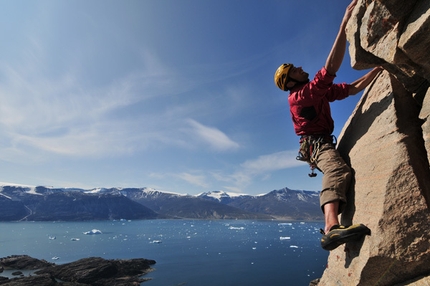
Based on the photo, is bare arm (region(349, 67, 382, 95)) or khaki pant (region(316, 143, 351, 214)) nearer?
khaki pant (region(316, 143, 351, 214))

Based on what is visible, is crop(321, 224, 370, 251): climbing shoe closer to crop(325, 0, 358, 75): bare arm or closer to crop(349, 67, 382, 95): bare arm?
crop(325, 0, 358, 75): bare arm

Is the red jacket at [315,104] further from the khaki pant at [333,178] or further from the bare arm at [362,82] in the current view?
the khaki pant at [333,178]

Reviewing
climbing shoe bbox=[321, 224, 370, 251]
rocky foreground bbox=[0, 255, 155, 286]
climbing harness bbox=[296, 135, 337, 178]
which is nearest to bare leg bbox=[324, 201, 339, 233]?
climbing shoe bbox=[321, 224, 370, 251]

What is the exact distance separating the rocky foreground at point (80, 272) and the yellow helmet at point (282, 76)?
2136 inches

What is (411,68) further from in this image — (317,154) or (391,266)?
(391,266)

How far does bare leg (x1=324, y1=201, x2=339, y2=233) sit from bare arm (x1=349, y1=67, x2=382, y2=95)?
2262 millimetres

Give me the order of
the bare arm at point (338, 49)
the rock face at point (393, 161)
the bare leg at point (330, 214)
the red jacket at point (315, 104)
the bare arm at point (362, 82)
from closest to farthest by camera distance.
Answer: the rock face at point (393, 161) < the bare leg at point (330, 214) < the bare arm at point (338, 49) < the red jacket at point (315, 104) < the bare arm at point (362, 82)

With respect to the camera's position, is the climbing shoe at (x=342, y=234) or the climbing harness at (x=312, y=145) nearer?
the climbing shoe at (x=342, y=234)

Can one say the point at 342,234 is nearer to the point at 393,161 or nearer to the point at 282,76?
the point at 393,161

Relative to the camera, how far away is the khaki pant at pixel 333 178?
4.00m

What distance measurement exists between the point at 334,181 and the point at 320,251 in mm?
91920

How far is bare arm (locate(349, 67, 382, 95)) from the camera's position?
4902 millimetres

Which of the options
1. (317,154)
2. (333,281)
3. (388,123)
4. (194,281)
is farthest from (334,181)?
(194,281)

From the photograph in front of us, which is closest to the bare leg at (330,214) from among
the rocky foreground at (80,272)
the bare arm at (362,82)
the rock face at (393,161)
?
the rock face at (393,161)
